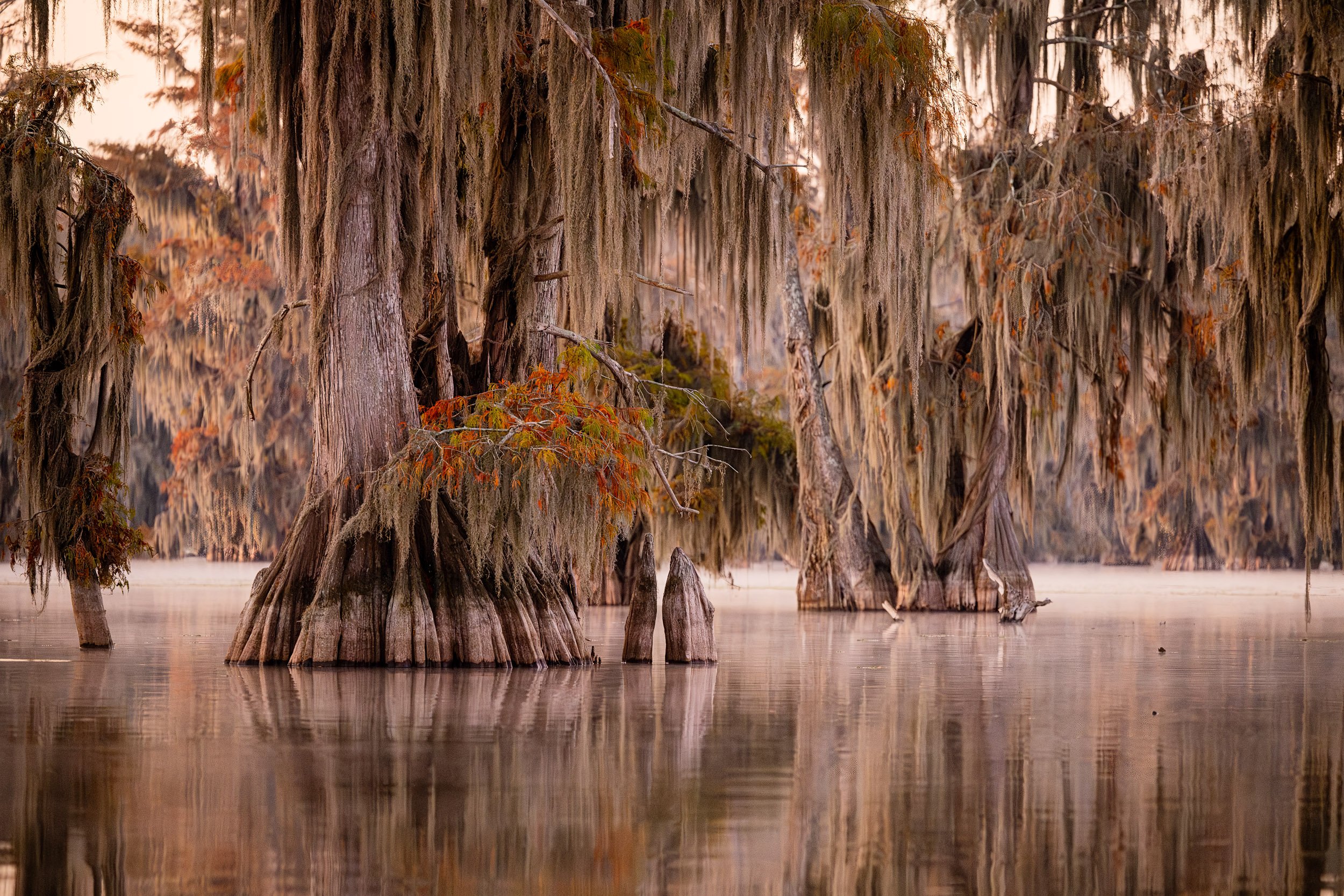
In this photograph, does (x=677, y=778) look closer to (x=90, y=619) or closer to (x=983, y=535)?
(x=90, y=619)

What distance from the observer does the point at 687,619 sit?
480 inches

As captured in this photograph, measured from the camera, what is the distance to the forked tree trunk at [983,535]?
879 inches

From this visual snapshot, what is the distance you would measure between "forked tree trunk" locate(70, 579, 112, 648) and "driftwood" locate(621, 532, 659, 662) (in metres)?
4.07

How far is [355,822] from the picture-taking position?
514 cm

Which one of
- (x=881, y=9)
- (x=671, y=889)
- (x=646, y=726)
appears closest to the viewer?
(x=671, y=889)

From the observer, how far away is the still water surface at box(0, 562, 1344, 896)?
451cm

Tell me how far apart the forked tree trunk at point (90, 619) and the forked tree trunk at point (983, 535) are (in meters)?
11.9

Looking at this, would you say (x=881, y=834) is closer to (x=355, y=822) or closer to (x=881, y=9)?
(x=355, y=822)

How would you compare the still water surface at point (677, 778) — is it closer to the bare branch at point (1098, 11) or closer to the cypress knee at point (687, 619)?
the cypress knee at point (687, 619)

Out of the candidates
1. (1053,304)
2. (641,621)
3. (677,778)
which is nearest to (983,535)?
(1053,304)

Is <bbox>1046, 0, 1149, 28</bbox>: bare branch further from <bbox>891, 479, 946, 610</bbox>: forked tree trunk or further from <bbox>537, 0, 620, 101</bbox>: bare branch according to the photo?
<bbox>537, 0, 620, 101</bbox>: bare branch

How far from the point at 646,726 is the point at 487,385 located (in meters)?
5.55

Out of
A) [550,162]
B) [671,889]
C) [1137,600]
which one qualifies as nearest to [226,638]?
[550,162]

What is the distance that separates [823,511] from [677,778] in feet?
56.6
